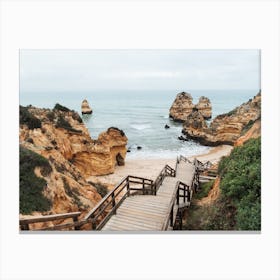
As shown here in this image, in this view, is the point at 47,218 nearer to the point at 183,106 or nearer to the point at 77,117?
A: the point at 183,106

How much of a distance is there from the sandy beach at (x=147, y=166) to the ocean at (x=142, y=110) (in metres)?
0.24

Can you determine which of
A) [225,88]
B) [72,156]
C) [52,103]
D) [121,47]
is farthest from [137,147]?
[121,47]

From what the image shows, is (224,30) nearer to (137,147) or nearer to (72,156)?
(137,147)

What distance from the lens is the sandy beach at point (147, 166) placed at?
372 inches

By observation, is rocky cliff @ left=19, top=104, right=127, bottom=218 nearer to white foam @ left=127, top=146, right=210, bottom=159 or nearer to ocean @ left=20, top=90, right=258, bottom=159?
ocean @ left=20, top=90, right=258, bottom=159

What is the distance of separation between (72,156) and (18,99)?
7.35 metres

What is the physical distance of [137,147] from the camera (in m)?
12.1

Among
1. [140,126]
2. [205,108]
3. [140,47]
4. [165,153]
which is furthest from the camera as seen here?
[140,126]

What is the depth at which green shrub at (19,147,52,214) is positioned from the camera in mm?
5109

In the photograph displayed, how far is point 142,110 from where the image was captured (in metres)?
9.12

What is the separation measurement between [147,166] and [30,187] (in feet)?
17.7

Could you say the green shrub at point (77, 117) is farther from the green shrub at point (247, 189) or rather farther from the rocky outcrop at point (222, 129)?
the green shrub at point (247, 189)

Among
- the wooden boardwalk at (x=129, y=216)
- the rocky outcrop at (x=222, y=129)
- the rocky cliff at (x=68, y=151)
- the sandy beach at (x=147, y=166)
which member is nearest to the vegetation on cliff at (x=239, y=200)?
the wooden boardwalk at (x=129, y=216)

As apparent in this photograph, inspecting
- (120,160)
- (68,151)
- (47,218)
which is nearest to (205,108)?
(120,160)
